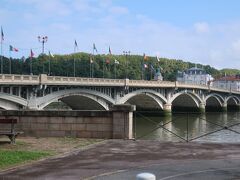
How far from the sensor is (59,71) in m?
106

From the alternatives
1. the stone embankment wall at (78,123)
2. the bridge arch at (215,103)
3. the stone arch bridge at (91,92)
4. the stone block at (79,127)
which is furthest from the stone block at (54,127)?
the bridge arch at (215,103)

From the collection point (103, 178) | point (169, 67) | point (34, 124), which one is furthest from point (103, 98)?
point (169, 67)

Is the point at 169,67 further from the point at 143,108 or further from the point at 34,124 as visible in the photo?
the point at 34,124

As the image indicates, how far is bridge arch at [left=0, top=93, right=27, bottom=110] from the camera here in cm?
3883

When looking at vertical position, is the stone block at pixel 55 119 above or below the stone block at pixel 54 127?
above

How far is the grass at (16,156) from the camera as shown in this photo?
10945 millimetres

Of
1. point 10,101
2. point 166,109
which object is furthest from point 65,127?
point 166,109

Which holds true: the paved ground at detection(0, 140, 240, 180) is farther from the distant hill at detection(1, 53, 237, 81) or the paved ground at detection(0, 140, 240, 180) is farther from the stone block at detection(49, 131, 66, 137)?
the distant hill at detection(1, 53, 237, 81)

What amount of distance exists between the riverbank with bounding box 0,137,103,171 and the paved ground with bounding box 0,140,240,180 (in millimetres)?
532

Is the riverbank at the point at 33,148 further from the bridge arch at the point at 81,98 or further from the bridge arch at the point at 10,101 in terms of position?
the bridge arch at the point at 81,98

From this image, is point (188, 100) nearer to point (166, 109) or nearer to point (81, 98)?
point (166, 109)

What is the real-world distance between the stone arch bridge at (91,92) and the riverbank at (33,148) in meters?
23.4

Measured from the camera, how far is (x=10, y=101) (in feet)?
132

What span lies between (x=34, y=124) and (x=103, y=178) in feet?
26.6
